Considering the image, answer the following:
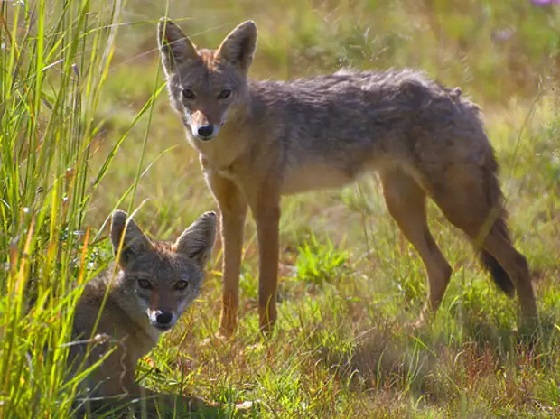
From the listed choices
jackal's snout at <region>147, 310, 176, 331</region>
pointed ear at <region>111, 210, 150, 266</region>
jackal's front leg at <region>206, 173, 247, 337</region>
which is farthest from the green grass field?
jackal's snout at <region>147, 310, 176, 331</region>

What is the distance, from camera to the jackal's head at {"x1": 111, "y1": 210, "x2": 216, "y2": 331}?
472 centimetres

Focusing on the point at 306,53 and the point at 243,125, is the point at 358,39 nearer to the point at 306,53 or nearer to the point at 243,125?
the point at 243,125

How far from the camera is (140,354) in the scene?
4926 millimetres

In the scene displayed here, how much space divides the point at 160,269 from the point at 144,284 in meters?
0.12

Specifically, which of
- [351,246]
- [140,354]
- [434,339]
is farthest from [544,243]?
[140,354]

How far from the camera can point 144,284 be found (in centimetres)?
487

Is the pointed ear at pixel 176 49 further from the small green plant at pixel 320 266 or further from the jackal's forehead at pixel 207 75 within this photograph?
the small green plant at pixel 320 266

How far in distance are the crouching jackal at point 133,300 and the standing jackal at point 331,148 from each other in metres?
1.15

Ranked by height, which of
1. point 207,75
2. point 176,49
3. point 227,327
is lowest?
point 227,327

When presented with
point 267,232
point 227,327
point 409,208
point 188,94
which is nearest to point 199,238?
point 227,327

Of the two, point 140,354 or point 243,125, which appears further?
point 243,125

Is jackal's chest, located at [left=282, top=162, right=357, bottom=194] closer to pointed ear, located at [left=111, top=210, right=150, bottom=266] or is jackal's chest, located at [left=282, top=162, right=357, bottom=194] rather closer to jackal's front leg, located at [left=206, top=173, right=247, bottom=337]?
jackal's front leg, located at [left=206, top=173, right=247, bottom=337]

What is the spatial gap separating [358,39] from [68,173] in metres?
3.65

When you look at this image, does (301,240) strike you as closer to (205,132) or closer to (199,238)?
(205,132)
